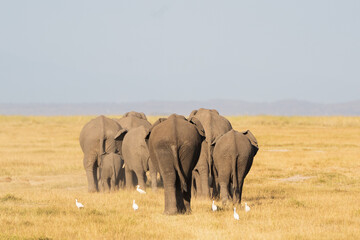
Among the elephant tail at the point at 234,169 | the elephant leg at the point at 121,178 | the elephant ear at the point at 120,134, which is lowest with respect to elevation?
the elephant leg at the point at 121,178

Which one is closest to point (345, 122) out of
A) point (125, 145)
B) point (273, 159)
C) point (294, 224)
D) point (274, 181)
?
point (273, 159)

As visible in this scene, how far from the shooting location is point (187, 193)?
14789 mm

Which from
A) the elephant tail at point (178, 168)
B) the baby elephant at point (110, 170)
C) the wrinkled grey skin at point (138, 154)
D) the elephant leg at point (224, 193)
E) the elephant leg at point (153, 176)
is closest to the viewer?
the elephant tail at point (178, 168)

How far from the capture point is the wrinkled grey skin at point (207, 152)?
17766 mm

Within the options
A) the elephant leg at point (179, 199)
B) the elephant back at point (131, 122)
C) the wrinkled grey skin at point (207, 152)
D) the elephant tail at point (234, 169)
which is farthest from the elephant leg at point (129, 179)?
the elephant leg at point (179, 199)

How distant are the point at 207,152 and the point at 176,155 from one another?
3.98 m

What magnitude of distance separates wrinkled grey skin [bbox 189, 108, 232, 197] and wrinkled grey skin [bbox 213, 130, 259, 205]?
3.36 ft

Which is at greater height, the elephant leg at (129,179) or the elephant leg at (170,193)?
the elephant leg at (170,193)

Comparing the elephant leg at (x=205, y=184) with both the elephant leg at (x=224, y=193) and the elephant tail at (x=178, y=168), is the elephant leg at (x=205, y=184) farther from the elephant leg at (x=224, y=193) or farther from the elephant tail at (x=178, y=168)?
the elephant tail at (x=178, y=168)

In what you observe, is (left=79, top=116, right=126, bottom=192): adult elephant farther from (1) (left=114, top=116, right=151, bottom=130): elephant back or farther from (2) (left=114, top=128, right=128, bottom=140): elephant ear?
(1) (left=114, top=116, right=151, bottom=130): elephant back

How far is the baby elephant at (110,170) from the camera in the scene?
20.2 m

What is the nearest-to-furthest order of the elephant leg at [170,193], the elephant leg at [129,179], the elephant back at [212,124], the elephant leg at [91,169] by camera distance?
the elephant leg at [170,193] < the elephant back at [212,124] < the elephant leg at [129,179] < the elephant leg at [91,169]

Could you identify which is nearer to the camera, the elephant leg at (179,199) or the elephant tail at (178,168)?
the elephant tail at (178,168)

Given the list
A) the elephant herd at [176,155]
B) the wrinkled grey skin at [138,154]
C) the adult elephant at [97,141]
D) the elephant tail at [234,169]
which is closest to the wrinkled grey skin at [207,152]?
the elephant herd at [176,155]
